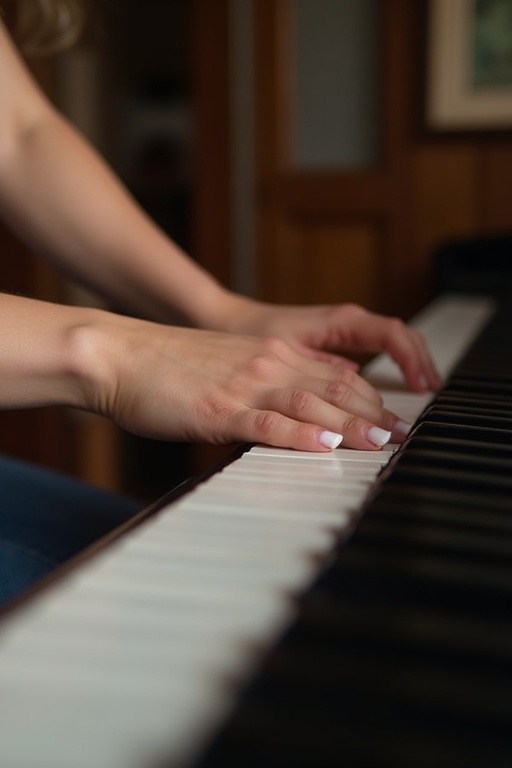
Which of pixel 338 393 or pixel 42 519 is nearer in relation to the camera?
pixel 338 393

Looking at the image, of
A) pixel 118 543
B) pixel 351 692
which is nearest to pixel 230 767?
pixel 351 692

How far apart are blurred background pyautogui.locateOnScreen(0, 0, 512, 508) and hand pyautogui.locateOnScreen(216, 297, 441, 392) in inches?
53.6

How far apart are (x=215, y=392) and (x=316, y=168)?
1946mm

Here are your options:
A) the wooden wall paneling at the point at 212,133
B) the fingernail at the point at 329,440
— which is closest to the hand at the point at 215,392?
the fingernail at the point at 329,440

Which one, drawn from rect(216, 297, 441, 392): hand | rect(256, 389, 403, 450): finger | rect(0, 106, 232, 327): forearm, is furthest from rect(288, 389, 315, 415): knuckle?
rect(0, 106, 232, 327): forearm

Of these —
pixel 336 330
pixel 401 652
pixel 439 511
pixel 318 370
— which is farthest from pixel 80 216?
pixel 401 652

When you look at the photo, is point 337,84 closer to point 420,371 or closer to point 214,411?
point 420,371

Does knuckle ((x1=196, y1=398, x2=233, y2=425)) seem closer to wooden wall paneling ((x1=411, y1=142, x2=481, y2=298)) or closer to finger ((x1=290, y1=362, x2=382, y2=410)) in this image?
finger ((x1=290, y1=362, x2=382, y2=410))

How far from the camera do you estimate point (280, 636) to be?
26 centimetres

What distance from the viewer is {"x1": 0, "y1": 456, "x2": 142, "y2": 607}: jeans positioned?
69 cm

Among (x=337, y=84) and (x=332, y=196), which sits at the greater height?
(x=337, y=84)

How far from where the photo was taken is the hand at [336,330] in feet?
2.66

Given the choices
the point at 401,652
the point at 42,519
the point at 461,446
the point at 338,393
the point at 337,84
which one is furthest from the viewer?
the point at 337,84

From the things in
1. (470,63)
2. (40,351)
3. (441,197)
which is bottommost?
(441,197)
